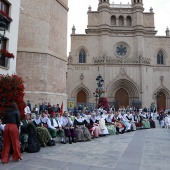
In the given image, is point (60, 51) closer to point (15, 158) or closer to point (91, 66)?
point (91, 66)

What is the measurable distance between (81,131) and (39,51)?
32.7 feet

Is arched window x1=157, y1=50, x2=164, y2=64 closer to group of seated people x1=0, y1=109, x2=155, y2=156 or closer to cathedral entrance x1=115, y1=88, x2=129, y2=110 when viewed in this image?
cathedral entrance x1=115, y1=88, x2=129, y2=110

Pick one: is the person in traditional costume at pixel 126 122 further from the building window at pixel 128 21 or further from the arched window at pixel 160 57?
Answer: the building window at pixel 128 21

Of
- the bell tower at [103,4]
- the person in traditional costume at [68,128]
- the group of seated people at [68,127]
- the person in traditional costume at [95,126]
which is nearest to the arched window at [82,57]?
the bell tower at [103,4]

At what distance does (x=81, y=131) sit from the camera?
10289 mm

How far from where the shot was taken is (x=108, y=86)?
30922mm

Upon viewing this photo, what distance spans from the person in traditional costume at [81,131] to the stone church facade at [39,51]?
7919mm

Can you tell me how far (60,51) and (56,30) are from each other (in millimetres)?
1957

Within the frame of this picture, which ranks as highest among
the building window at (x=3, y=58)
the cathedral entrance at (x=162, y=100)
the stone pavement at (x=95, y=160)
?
the building window at (x=3, y=58)

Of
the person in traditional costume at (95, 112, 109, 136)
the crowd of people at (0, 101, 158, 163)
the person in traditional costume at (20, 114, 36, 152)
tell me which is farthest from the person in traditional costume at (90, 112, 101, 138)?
the person in traditional costume at (20, 114, 36, 152)

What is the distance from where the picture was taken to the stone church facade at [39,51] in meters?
17.6

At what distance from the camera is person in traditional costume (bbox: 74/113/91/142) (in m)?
10.2

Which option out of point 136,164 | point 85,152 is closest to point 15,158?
point 85,152

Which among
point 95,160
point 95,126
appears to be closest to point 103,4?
point 95,126
